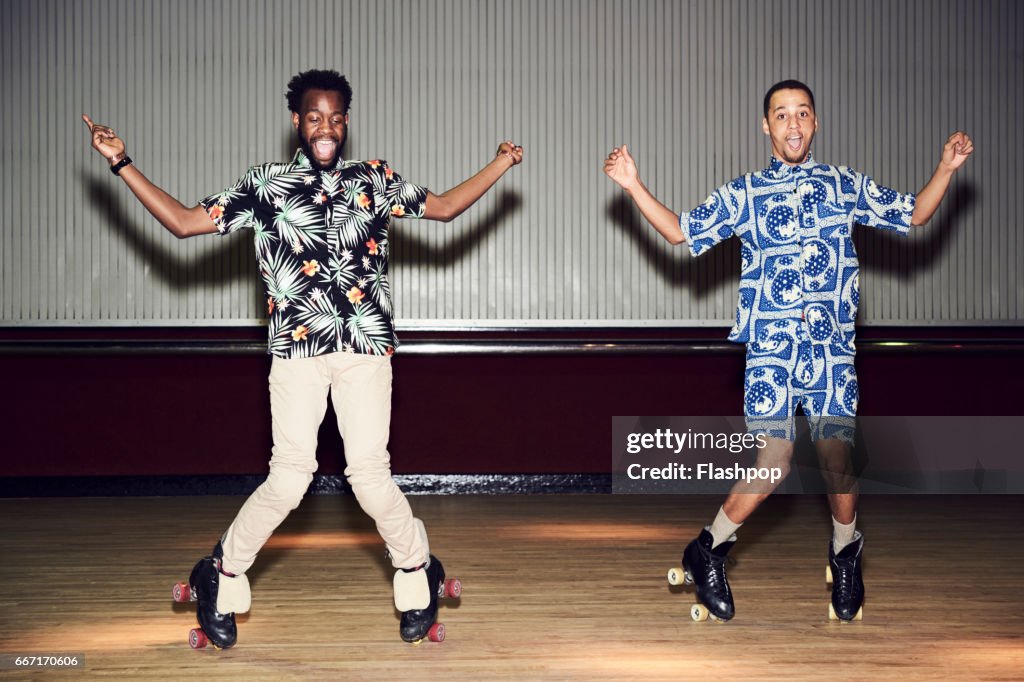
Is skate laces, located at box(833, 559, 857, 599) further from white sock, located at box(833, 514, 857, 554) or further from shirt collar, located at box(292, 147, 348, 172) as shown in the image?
shirt collar, located at box(292, 147, 348, 172)

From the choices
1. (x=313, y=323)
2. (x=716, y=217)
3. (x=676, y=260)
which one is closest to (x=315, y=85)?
(x=313, y=323)

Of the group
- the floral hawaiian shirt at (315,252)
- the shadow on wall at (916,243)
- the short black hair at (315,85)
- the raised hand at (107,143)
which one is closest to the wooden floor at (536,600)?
the floral hawaiian shirt at (315,252)

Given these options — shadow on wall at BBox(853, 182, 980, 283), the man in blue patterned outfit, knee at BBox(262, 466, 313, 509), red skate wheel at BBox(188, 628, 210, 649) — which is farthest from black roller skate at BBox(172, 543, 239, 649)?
shadow on wall at BBox(853, 182, 980, 283)

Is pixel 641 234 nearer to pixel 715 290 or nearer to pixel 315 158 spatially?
pixel 715 290

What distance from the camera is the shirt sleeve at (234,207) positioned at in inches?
97.6

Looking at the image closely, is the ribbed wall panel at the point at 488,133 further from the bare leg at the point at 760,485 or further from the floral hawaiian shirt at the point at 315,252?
the floral hawaiian shirt at the point at 315,252

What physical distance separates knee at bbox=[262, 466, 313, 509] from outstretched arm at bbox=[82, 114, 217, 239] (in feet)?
1.87

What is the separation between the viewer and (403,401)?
6137mm

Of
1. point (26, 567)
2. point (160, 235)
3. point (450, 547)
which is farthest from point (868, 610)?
point (160, 235)

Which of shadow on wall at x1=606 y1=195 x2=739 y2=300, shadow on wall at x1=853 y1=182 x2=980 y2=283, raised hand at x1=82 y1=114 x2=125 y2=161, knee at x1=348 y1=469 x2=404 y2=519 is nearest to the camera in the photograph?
raised hand at x1=82 y1=114 x2=125 y2=161

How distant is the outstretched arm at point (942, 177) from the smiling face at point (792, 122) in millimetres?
317

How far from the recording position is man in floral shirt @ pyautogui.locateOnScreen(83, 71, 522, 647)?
243 cm

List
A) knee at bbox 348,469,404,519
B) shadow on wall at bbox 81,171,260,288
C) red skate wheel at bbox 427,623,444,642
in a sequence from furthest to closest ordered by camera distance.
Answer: shadow on wall at bbox 81,171,260,288 → red skate wheel at bbox 427,623,444,642 → knee at bbox 348,469,404,519

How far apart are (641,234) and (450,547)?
2.87 metres
